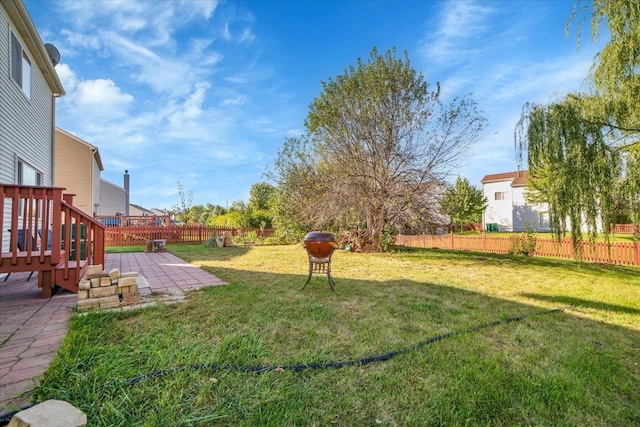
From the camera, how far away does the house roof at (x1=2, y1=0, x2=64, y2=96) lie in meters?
5.74

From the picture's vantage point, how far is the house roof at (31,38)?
226 inches

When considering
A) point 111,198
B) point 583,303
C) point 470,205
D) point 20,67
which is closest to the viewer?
point 583,303

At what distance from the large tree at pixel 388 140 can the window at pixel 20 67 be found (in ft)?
28.1

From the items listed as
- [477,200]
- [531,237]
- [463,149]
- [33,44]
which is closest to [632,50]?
[463,149]

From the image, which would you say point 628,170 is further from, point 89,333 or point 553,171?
point 89,333

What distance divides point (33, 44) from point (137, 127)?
23.2 ft

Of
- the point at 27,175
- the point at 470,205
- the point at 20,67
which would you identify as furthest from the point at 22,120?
the point at 470,205

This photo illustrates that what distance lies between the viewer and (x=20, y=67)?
258 inches

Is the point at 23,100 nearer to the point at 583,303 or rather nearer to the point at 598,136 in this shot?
the point at 583,303

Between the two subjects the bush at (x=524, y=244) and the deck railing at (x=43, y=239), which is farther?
the bush at (x=524, y=244)

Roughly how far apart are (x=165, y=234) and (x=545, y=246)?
59.7ft

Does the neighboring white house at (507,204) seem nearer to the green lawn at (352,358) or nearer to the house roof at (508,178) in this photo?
the house roof at (508,178)

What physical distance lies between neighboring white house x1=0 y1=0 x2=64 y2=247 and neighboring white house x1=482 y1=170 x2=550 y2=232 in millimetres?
32251

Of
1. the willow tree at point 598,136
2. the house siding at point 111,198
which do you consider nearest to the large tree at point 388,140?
the willow tree at point 598,136
